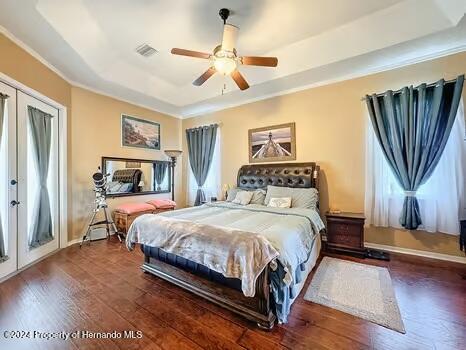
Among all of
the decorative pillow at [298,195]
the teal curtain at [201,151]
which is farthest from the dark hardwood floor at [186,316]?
the teal curtain at [201,151]

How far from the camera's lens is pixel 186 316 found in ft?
6.01

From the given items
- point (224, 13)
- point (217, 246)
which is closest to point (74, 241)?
point (217, 246)

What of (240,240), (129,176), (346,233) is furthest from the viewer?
(129,176)

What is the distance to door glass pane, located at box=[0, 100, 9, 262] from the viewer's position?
2473mm

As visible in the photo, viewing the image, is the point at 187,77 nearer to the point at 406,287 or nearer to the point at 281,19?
the point at 281,19

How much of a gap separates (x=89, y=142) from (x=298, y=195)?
4092 mm

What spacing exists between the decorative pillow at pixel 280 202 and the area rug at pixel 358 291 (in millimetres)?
962

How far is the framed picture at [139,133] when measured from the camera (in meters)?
4.62

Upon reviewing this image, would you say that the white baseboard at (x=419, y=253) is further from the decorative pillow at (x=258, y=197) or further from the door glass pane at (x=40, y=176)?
the door glass pane at (x=40, y=176)

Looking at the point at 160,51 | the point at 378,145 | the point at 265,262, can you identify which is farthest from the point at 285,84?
the point at 265,262

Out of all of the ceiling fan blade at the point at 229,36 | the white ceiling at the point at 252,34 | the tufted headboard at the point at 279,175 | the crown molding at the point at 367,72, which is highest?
the white ceiling at the point at 252,34

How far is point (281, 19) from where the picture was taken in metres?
2.76

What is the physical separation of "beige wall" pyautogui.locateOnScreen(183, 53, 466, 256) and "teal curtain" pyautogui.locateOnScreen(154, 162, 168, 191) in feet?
8.80

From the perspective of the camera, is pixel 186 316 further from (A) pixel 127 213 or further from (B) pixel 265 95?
(B) pixel 265 95
